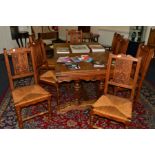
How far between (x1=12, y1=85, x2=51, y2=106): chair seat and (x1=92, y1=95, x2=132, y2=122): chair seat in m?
0.68

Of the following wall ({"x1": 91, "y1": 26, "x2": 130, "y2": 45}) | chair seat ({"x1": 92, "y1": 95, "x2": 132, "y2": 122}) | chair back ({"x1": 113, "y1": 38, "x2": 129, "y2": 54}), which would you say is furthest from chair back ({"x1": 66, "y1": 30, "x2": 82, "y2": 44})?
chair seat ({"x1": 92, "y1": 95, "x2": 132, "y2": 122})

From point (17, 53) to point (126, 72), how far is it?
1.36 metres

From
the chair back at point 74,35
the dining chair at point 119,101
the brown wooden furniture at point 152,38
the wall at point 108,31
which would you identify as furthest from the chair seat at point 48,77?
the brown wooden furniture at point 152,38

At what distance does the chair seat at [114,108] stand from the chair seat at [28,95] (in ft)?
2.23

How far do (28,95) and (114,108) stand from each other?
1060 mm

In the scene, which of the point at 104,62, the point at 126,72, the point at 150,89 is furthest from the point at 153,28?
the point at 126,72

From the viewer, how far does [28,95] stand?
6.96ft

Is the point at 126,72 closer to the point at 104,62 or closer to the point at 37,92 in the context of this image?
the point at 104,62

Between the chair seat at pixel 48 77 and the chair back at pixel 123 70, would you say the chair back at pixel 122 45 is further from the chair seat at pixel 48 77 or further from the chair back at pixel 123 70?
the chair seat at pixel 48 77

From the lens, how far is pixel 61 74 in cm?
210

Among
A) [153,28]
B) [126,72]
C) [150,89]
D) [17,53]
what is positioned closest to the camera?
[126,72]

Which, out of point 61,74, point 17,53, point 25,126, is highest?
point 17,53

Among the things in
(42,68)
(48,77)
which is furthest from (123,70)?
(42,68)

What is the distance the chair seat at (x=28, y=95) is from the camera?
203cm
